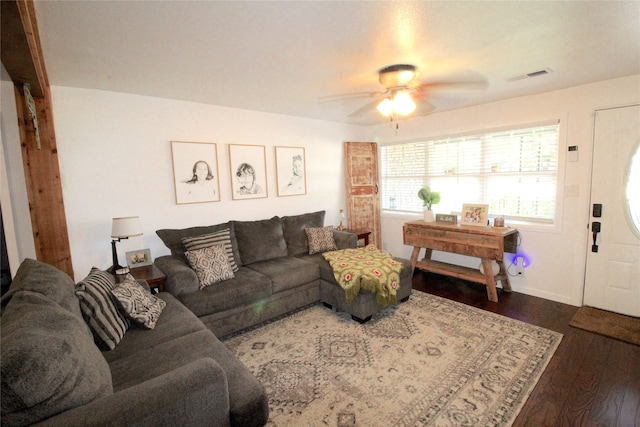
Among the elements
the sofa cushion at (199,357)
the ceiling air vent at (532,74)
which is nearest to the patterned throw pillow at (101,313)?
the sofa cushion at (199,357)

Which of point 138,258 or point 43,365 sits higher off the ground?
point 43,365

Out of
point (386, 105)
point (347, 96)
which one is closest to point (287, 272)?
point (386, 105)

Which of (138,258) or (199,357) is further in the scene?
(138,258)

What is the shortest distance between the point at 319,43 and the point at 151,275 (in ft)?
7.86

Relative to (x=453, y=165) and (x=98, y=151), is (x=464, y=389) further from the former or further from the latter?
(x=98, y=151)

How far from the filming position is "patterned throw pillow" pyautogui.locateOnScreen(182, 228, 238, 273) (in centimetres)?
311

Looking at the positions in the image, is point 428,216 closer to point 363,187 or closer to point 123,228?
point 363,187

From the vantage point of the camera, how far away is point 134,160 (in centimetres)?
314

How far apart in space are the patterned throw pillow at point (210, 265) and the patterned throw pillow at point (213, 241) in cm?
10

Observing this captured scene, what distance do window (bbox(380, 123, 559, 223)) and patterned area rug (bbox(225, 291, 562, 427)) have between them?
1.57 meters

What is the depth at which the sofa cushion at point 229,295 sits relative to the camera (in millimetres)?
2611

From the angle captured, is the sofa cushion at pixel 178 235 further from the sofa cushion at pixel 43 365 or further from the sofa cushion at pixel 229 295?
the sofa cushion at pixel 43 365

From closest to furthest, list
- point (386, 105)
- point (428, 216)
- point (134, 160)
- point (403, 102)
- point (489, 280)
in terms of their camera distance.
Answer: point (403, 102) < point (386, 105) < point (134, 160) < point (489, 280) < point (428, 216)

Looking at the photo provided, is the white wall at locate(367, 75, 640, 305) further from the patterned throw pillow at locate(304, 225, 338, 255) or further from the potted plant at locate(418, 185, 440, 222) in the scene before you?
the patterned throw pillow at locate(304, 225, 338, 255)
